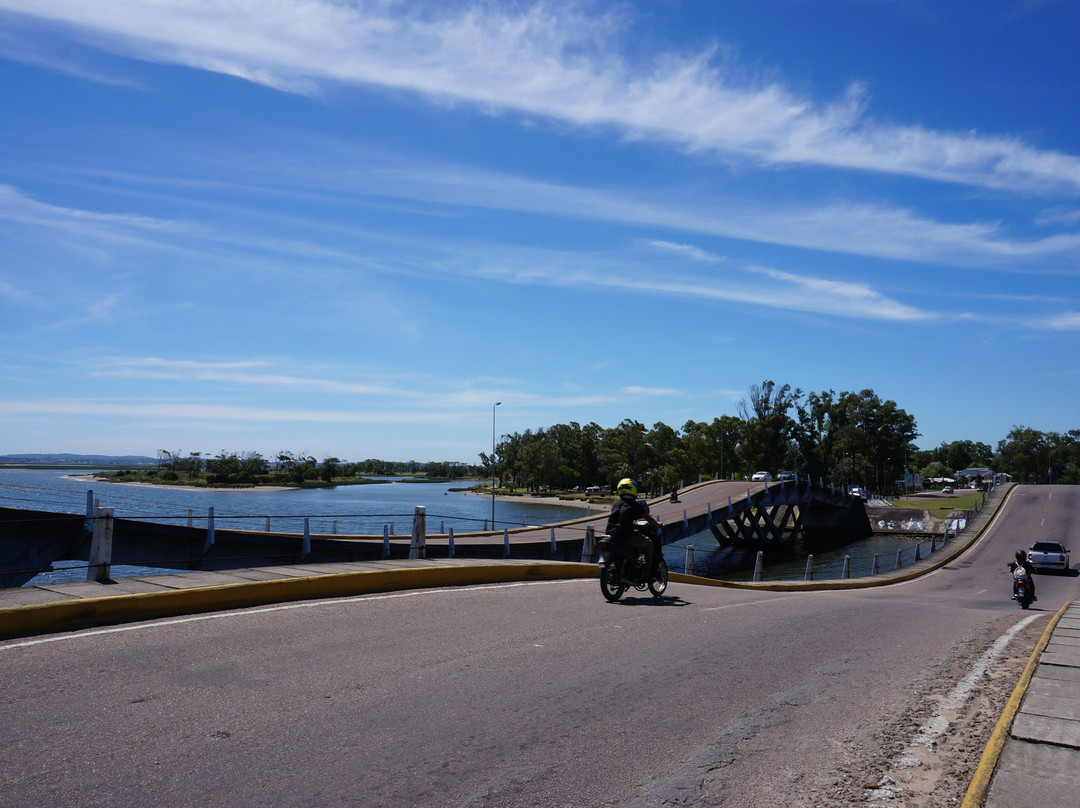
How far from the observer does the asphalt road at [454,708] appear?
4.02 metres

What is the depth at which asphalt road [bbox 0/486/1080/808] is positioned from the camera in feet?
13.2

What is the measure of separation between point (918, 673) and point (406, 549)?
21.2m

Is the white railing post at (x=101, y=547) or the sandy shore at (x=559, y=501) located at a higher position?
the white railing post at (x=101, y=547)

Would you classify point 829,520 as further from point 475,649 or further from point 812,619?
point 475,649

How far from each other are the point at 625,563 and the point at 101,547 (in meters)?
6.82

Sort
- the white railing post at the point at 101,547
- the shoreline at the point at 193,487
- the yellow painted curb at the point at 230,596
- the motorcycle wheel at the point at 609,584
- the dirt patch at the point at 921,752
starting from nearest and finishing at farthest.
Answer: the dirt patch at the point at 921,752 → the yellow painted curb at the point at 230,596 → the white railing post at the point at 101,547 → the motorcycle wheel at the point at 609,584 → the shoreline at the point at 193,487

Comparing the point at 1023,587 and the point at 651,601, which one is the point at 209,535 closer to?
the point at 651,601

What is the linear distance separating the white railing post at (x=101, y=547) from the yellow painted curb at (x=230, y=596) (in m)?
1.39

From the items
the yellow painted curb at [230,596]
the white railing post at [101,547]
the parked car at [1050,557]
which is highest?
the white railing post at [101,547]

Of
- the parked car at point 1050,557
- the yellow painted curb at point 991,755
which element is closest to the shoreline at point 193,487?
the parked car at point 1050,557

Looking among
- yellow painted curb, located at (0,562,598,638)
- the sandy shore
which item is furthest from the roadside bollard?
the sandy shore

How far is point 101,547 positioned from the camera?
29.5 feet

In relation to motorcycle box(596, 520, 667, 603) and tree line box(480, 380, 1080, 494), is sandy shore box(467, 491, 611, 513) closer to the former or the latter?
tree line box(480, 380, 1080, 494)

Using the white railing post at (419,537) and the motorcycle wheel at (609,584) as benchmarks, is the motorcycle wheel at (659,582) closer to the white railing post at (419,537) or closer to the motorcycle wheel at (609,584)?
the motorcycle wheel at (609,584)
